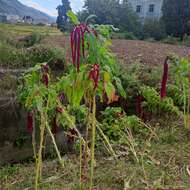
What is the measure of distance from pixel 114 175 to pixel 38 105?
927 mm

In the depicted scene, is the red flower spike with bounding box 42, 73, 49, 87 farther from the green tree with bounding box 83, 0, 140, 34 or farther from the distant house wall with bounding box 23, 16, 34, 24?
the distant house wall with bounding box 23, 16, 34, 24

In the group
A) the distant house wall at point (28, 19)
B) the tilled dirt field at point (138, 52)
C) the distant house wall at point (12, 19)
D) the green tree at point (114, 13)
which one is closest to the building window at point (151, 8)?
the green tree at point (114, 13)

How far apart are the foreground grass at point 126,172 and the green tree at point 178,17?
1639cm

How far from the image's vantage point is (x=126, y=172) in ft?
8.66

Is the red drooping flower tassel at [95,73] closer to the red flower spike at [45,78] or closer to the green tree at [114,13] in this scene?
the red flower spike at [45,78]

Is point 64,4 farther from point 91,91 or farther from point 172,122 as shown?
point 91,91

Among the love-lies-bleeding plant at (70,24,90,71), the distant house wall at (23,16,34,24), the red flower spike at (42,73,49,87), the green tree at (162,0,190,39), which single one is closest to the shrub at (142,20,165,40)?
the green tree at (162,0,190,39)

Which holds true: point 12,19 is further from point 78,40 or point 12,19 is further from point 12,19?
point 78,40

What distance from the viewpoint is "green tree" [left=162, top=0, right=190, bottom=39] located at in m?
18.7

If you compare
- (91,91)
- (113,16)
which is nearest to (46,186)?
(91,91)

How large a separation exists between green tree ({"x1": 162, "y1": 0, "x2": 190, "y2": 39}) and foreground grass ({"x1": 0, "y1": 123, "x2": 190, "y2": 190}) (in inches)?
645

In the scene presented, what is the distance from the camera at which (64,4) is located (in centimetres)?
2303

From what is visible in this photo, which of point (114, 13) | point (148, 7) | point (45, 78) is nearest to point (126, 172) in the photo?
point (45, 78)

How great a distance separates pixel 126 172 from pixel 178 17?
1724 centimetres
